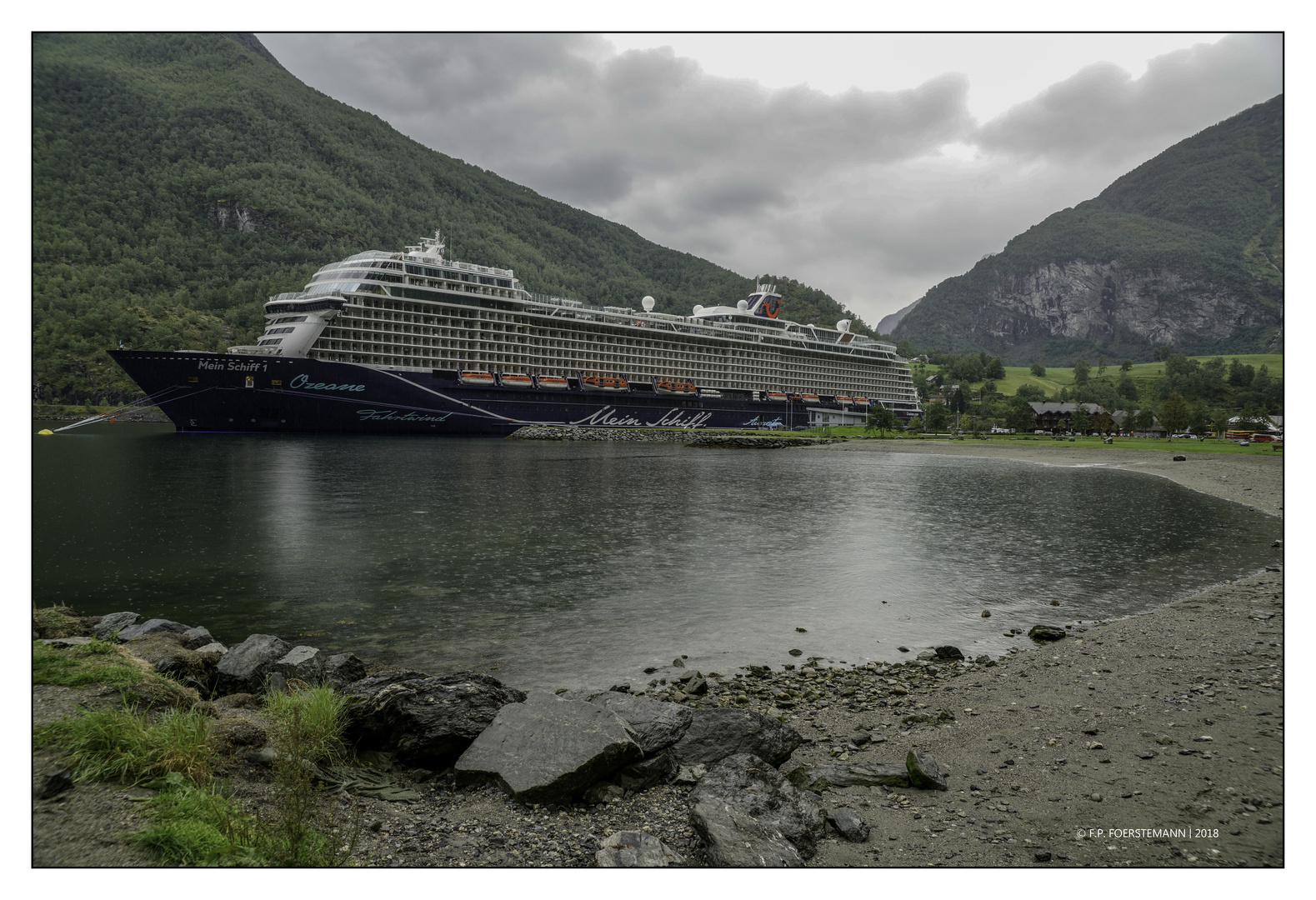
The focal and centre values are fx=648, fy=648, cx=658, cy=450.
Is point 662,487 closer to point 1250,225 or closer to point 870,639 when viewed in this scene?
point 870,639

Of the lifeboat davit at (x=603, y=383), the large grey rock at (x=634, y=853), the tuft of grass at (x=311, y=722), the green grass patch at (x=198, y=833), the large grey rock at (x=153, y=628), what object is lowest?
the large grey rock at (x=153, y=628)

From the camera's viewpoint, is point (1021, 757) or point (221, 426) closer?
point (1021, 757)

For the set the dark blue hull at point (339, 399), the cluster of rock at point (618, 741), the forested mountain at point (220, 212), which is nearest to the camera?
the cluster of rock at point (618, 741)

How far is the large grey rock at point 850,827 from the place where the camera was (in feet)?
14.9

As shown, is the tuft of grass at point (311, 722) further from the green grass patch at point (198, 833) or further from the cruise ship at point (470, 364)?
the cruise ship at point (470, 364)

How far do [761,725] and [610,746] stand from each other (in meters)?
1.78

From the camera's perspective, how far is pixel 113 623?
990 centimetres

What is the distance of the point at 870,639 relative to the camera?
10.6 meters

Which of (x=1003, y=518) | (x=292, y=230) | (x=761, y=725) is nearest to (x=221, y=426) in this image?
(x=1003, y=518)

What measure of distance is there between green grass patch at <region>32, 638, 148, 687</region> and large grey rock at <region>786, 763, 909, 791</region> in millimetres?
5832

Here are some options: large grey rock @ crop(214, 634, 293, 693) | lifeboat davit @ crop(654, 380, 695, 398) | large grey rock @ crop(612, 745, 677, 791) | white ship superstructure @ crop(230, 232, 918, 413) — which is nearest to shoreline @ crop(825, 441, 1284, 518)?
large grey rock @ crop(612, 745, 677, 791)

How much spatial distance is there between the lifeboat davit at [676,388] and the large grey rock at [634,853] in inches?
3749

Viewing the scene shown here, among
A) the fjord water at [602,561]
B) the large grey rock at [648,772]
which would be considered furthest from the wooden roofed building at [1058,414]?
the large grey rock at [648,772]

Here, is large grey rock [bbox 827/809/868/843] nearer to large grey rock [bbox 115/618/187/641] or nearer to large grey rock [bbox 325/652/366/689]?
large grey rock [bbox 325/652/366/689]
